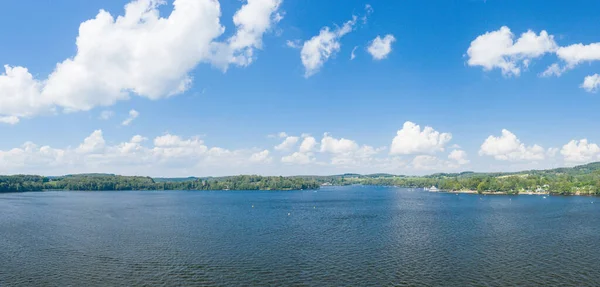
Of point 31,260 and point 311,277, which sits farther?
point 31,260

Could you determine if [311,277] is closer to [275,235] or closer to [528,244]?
[275,235]

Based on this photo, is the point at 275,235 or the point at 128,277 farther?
the point at 275,235

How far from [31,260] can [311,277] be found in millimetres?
45463

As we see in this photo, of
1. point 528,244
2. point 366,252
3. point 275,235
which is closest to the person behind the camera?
point 366,252

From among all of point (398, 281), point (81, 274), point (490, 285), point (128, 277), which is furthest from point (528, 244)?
point (81, 274)

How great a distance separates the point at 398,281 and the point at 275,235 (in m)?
39.1

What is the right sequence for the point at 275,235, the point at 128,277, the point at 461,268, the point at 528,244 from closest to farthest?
the point at 128,277 < the point at 461,268 < the point at 528,244 < the point at 275,235

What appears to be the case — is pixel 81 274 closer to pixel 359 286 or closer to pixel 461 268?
pixel 359 286

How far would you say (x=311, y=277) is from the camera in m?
49.7

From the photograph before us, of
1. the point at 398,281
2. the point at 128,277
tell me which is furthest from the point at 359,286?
the point at 128,277

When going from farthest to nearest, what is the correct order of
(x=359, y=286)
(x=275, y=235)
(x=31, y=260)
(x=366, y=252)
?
(x=275, y=235) → (x=366, y=252) → (x=31, y=260) → (x=359, y=286)

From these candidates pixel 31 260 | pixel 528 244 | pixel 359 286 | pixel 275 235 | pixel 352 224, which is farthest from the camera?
pixel 352 224

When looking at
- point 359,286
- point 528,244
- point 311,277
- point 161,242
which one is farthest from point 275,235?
point 528,244

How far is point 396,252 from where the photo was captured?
64750 millimetres
